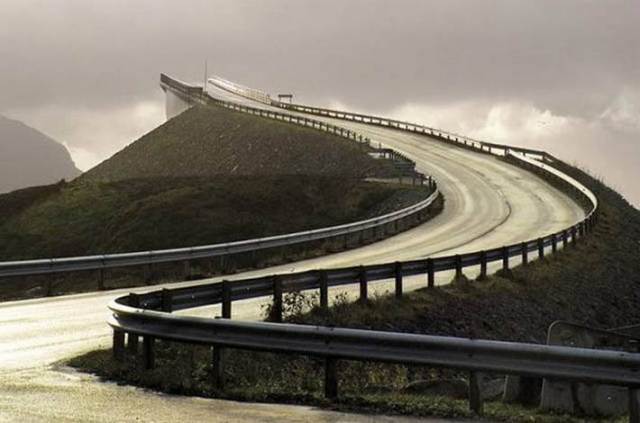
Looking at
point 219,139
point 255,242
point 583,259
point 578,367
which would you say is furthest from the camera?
point 219,139

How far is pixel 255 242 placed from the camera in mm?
27062

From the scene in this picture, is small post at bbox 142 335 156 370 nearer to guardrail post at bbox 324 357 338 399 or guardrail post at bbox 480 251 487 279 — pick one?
guardrail post at bbox 324 357 338 399

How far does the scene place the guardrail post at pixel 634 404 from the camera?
24.2ft

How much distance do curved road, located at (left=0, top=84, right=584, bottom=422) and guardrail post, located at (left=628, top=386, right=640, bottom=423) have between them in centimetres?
223

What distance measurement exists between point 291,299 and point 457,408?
23.4 feet

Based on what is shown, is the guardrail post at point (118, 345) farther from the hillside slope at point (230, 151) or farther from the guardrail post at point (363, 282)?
the hillside slope at point (230, 151)

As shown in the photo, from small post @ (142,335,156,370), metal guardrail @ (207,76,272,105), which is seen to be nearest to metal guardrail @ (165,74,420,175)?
metal guardrail @ (207,76,272,105)

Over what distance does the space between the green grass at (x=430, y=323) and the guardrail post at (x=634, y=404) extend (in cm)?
63

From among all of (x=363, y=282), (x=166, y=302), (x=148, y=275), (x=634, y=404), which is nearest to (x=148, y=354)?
(x=166, y=302)

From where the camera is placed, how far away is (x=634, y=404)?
7.40 metres

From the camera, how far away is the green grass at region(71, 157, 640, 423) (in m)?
8.91

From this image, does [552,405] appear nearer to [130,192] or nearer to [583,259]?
[583,259]

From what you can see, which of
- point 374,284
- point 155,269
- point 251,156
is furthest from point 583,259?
point 251,156

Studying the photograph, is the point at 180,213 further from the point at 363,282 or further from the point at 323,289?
the point at 323,289
